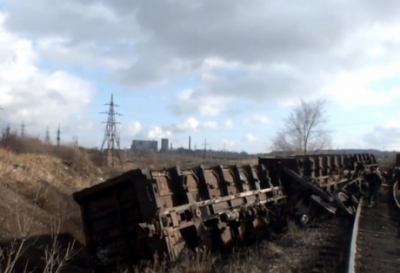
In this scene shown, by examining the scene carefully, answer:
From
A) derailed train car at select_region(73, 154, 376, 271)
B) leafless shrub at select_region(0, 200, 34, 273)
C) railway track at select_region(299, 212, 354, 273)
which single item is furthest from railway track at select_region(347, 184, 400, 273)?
leafless shrub at select_region(0, 200, 34, 273)

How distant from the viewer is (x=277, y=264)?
896 cm

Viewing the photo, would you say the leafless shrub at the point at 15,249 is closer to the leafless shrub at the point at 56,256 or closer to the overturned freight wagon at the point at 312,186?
the leafless shrub at the point at 56,256

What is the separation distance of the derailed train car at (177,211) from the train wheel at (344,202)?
0.92m

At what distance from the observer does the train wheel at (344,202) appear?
15.1 m

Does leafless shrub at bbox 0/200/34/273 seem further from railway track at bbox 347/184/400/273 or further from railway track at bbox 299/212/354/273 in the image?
railway track at bbox 347/184/400/273

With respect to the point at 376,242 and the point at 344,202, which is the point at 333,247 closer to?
the point at 376,242

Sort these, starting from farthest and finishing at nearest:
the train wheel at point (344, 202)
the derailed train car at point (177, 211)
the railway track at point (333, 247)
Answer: the train wheel at point (344, 202) < the derailed train car at point (177, 211) < the railway track at point (333, 247)

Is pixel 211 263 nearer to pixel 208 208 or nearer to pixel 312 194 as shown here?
pixel 208 208

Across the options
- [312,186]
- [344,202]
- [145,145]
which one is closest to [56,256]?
[312,186]

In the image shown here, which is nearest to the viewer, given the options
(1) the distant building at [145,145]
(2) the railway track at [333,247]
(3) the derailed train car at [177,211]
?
(2) the railway track at [333,247]

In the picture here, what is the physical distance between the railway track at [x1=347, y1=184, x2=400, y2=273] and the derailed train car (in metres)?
1.69

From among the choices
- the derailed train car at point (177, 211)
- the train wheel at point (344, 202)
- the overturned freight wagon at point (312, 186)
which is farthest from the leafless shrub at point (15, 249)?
the train wheel at point (344, 202)

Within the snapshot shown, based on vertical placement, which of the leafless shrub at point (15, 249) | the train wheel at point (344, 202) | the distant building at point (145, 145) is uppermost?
the distant building at point (145, 145)

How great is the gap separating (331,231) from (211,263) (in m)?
4.49
